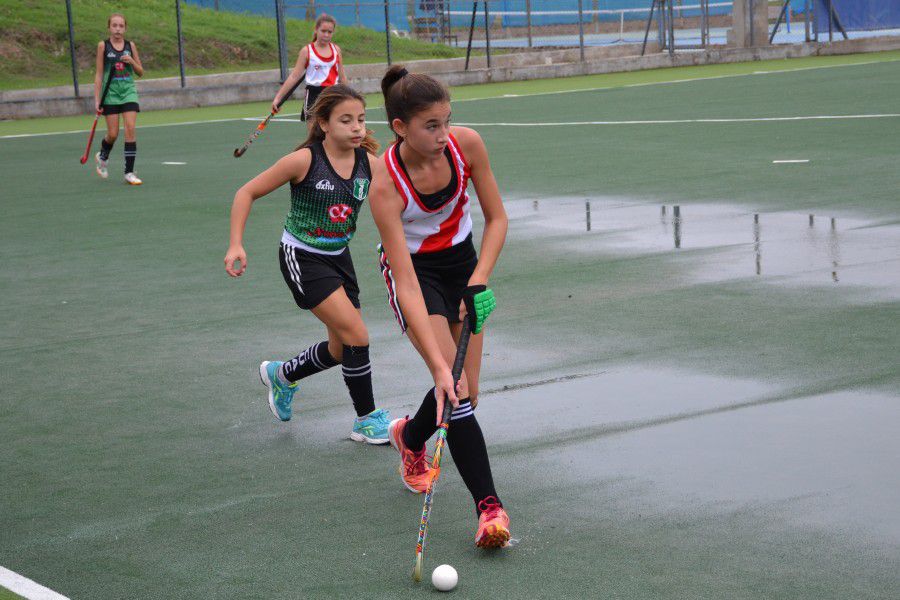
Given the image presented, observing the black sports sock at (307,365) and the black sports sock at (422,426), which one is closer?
the black sports sock at (422,426)

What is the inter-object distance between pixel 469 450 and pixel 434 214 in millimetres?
929

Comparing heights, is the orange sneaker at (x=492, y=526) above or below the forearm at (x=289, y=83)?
below

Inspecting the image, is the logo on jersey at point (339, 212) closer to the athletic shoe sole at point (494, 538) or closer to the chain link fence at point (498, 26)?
the athletic shoe sole at point (494, 538)

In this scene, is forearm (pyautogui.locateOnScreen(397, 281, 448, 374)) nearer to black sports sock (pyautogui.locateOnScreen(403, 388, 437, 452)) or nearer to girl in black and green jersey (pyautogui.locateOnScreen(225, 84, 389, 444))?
black sports sock (pyautogui.locateOnScreen(403, 388, 437, 452))

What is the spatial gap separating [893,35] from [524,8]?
33.7 ft

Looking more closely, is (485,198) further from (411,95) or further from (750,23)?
(750,23)

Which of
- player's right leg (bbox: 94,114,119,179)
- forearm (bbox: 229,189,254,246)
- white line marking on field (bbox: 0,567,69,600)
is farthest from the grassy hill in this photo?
white line marking on field (bbox: 0,567,69,600)

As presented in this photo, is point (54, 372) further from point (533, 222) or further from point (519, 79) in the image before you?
point (519, 79)

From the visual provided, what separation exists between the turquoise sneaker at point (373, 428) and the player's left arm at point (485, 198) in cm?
115

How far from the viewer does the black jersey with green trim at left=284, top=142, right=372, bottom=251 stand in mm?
6398

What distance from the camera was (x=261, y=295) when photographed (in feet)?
31.3

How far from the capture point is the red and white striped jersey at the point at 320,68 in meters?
18.3

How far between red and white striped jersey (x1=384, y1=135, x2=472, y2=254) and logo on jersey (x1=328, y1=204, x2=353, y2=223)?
1095mm

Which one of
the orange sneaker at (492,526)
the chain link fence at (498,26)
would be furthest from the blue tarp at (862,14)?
the orange sneaker at (492,526)
